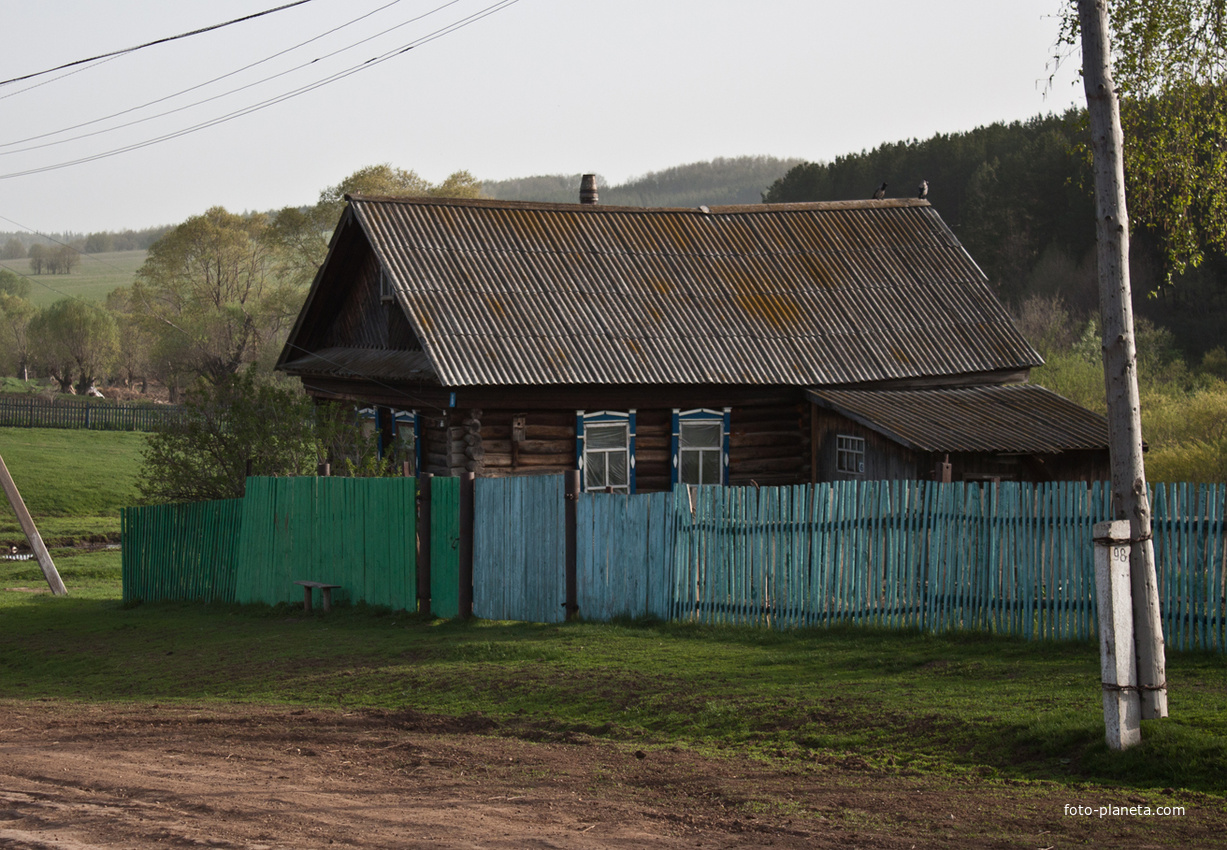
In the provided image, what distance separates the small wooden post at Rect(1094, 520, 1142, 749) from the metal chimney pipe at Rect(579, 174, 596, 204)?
2188 cm

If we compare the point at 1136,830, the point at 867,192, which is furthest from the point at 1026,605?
the point at 867,192

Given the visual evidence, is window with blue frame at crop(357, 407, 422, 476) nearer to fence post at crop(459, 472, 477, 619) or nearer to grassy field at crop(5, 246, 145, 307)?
fence post at crop(459, 472, 477, 619)

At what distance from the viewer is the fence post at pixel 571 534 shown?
1390cm

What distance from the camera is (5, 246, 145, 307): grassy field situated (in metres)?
151

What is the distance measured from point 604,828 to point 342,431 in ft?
49.4

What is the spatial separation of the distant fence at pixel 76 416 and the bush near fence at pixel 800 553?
43.1m

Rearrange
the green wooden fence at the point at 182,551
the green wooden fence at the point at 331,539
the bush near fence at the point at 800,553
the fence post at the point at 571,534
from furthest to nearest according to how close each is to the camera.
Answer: the green wooden fence at the point at 182,551 → the green wooden fence at the point at 331,539 → the fence post at the point at 571,534 → the bush near fence at the point at 800,553

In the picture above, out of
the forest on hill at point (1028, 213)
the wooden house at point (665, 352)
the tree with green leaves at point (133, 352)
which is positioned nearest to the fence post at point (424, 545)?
the wooden house at point (665, 352)

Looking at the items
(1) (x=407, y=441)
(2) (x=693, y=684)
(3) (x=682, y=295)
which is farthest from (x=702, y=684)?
(3) (x=682, y=295)

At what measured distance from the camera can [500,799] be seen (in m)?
7.21

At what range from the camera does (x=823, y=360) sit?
22.4m

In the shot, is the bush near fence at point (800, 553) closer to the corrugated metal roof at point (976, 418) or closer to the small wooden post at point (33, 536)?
the corrugated metal roof at point (976, 418)

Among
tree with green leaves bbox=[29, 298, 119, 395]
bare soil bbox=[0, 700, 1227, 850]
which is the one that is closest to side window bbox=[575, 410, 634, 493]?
bare soil bbox=[0, 700, 1227, 850]

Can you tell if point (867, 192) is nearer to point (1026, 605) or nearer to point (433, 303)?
point (433, 303)
